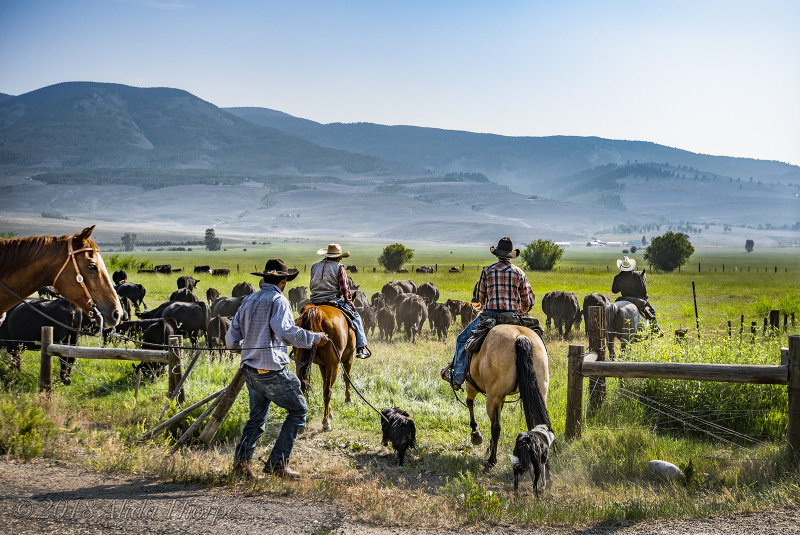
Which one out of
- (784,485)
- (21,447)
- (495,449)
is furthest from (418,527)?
(21,447)

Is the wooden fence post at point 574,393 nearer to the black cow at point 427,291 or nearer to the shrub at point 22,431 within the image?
the shrub at point 22,431

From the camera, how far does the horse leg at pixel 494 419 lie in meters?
7.73

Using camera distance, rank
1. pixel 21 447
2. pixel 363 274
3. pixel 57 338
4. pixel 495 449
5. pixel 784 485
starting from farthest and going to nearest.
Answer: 1. pixel 363 274
2. pixel 57 338
3. pixel 495 449
4. pixel 21 447
5. pixel 784 485

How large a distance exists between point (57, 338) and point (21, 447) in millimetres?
6286

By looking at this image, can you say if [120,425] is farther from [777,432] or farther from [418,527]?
[777,432]

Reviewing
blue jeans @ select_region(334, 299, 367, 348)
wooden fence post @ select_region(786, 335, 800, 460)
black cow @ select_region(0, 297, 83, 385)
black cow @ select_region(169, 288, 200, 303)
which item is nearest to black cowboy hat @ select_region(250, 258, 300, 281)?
blue jeans @ select_region(334, 299, 367, 348)

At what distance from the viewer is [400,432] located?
809cm

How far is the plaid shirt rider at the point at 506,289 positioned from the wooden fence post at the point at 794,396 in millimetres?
2904

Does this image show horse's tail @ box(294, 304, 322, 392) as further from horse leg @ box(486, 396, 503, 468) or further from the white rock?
the white rock

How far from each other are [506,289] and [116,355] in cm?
559

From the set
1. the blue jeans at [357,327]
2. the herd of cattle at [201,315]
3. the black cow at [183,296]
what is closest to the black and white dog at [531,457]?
the herd of cattle at [201,315]

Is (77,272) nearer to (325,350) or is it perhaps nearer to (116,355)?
(116,355)

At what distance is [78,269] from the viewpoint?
295 inches

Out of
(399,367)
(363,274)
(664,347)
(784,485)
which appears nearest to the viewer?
(784,485)
